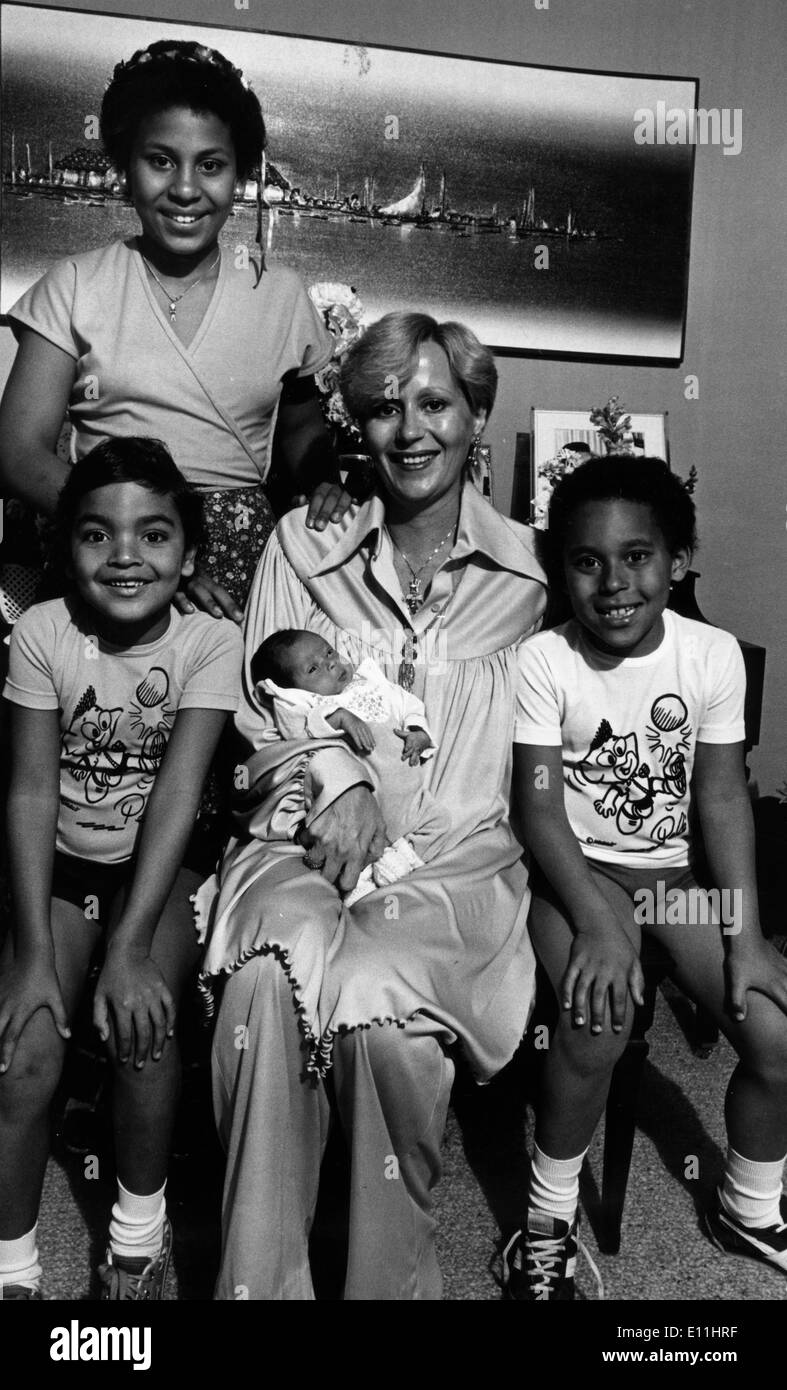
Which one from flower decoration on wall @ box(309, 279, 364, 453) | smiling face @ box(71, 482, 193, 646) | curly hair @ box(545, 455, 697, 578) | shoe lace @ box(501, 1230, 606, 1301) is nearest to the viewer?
shoe lace @ box(501, 1230, 606, 1301)

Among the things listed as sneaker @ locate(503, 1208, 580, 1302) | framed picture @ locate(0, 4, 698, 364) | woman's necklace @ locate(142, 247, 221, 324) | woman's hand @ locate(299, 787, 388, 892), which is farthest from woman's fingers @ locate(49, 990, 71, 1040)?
framed picture @ locate(0, 4, 698, 364)

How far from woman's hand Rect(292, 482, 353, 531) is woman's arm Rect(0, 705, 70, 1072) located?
629mm

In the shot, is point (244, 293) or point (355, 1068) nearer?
point (355, 1068)

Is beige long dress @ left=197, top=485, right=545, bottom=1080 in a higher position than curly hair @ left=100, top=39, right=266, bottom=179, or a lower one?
lower

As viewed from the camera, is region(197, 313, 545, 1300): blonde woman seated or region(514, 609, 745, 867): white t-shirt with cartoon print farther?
region(514, 609, 745, 867): white t-shirt with cartoon print

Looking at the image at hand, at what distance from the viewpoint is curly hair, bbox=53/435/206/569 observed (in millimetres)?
1903

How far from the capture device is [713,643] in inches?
80.6

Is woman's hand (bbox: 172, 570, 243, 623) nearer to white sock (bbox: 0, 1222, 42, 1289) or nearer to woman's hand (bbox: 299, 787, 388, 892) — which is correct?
woman's hand (bbox: 299, 787, 388, 892)

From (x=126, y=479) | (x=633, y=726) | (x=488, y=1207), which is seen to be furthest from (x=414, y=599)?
(x=488, y=1207)

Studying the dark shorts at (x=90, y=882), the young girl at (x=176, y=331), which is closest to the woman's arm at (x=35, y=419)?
the young girl at (x=176, y=331)

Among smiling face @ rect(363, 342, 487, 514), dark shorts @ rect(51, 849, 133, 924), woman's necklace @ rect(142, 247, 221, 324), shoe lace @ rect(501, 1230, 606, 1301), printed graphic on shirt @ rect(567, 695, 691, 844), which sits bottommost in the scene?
shoe lace @ rect(501, 1230, 606, 1301)

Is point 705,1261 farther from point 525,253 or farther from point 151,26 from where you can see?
point 151,26
